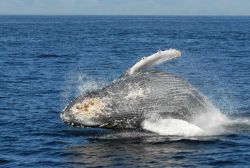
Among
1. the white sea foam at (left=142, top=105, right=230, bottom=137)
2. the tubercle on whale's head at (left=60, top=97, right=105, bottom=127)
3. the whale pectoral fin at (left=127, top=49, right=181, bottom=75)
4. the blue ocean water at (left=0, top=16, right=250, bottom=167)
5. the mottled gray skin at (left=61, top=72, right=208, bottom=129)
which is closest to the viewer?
the blue ocean water at (left=0, top=16, right=250, bottom=167)

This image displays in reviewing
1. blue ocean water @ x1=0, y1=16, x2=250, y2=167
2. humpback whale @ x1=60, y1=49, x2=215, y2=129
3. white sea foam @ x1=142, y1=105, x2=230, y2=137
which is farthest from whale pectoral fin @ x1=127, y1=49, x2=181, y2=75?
blue ocean water @ x1=0, y1=16, x2=250, y2=167

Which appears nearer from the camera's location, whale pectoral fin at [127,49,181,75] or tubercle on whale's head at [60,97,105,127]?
tubercle on whale's head at [60,97,105,127]

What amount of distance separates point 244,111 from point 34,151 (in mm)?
9418

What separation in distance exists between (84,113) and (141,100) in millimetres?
1746

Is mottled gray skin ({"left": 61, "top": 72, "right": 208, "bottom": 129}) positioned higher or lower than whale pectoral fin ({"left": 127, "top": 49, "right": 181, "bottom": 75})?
lower

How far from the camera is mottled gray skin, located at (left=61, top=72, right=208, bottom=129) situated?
17406mm

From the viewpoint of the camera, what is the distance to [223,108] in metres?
23.7

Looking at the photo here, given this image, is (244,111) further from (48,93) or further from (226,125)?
(48,93)

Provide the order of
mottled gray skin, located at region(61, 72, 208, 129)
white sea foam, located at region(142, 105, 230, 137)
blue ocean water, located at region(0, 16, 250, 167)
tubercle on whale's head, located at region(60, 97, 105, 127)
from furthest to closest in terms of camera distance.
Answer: mottled gray skin, located at region(61, 72, 208, 129) → white sea foam, located at region(142, 105, 230, 137) → tubercle on whale's head, located at region(60, 97, 105, 127) → blue ocean water, located at region(0, 16, 250, 167)

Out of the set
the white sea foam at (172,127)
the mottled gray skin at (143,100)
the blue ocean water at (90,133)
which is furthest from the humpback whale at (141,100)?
the blue ocean water at (90,133)

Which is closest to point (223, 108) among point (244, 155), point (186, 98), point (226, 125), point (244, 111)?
point (244, 111)

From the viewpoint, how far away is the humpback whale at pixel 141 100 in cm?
1730

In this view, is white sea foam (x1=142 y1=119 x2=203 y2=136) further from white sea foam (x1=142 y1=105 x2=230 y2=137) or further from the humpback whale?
the humpback whale

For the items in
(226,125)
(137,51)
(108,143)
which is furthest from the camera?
(137,51)
